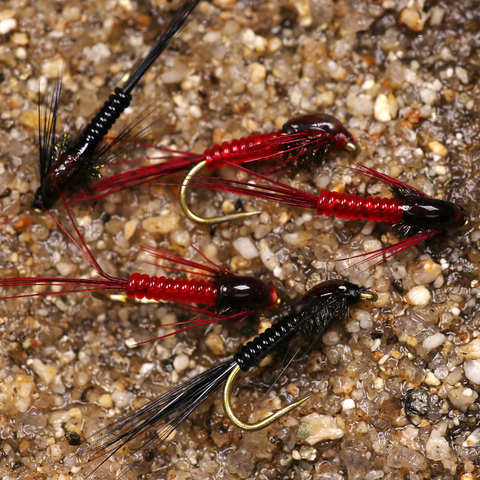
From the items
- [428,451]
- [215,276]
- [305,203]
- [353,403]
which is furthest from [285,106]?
[428,451]

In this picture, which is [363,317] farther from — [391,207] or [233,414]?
[233,414]

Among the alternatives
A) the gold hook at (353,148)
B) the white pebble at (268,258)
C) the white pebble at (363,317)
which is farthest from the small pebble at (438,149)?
the white pebble at (268,258)

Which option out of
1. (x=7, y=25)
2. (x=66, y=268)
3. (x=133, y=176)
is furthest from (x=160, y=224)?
(x=7, y=25)

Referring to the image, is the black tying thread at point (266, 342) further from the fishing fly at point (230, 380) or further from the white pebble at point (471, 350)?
the white pebble at point (471, 350)

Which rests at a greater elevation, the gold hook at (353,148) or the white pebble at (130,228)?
the gold hook at (353,148)

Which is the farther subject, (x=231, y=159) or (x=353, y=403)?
(x=231, y=159)

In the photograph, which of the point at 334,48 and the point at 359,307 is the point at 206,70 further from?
the point at 359,307
